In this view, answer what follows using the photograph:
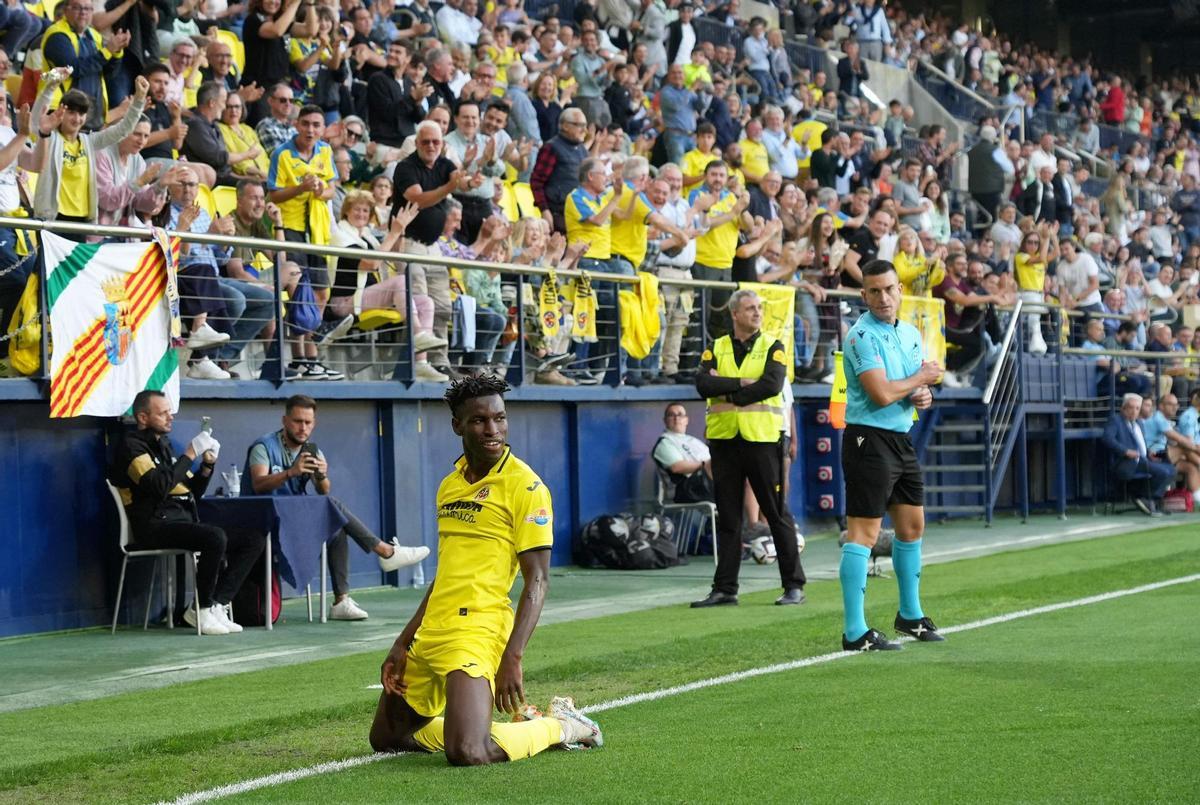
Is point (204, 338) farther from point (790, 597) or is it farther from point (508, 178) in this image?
point (508, 178)

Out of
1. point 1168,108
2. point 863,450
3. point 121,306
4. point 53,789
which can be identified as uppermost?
point 1168,108

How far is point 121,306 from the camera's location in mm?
12406

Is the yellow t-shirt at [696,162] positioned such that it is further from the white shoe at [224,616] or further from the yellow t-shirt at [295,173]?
the white shoe at [224,616]

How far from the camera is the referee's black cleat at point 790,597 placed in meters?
13.0

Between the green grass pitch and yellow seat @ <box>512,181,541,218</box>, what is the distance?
7.52 meters

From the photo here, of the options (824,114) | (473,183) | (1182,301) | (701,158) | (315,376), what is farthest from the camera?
(1182,301)

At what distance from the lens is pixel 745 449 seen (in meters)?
13.0

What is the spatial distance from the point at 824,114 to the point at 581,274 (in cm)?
1344

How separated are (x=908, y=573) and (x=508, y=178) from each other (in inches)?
373

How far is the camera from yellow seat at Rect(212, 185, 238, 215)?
14.9 m

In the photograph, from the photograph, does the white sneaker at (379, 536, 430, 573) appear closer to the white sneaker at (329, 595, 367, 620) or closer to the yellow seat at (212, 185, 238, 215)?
the white sneaker at (329, 595, 367, 620)

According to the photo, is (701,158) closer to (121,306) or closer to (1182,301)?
(121,306)

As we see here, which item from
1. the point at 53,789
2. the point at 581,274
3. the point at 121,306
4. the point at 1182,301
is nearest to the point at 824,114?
the point at 1182,301

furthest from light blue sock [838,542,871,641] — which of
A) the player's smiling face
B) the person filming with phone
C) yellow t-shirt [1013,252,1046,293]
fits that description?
yellow t-shirt [1013,252,1046,293]
